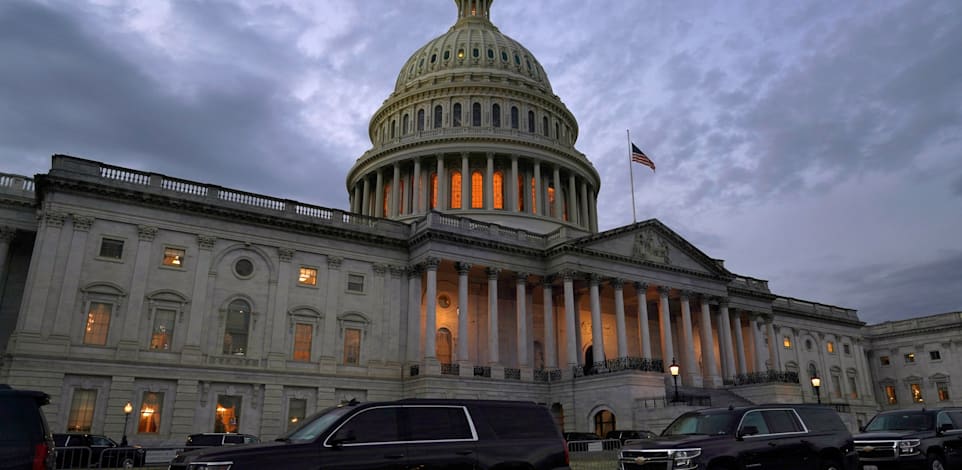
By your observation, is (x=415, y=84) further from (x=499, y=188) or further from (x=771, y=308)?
(x=771, y=308)

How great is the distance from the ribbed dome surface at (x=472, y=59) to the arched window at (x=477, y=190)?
12888 mm

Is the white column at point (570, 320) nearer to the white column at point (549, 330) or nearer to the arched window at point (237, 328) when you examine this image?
the white column at point (549, 330)

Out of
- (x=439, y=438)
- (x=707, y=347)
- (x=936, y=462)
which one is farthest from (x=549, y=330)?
(x=439, y=438)

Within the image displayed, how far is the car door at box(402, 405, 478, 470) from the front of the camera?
10852mm

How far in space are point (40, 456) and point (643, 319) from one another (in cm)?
4417

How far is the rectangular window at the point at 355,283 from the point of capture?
44562mm

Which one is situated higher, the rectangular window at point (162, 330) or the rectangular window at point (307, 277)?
the rectangular window at point (307, 277)

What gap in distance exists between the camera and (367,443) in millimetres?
10602

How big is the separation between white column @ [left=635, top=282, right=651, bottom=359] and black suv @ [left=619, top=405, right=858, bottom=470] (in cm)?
3223

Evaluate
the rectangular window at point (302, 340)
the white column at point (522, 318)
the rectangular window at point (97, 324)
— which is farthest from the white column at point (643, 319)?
the rectangular window at point (97, 324)

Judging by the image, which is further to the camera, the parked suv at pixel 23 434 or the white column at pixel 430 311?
the white column at pixel 430 311

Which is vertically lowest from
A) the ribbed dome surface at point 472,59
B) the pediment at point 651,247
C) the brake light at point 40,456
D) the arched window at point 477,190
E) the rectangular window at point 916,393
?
the brake light at point 40,456

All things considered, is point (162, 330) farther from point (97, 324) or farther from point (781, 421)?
point (781, 421)

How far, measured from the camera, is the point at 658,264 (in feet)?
171
